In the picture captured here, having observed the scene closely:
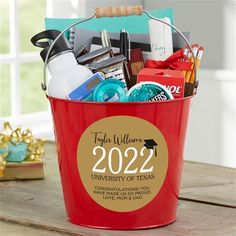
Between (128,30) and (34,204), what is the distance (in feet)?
1.02

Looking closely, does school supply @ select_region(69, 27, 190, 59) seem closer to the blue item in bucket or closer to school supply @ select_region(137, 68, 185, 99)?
school supply @ select_region(137, 68, 185, 99)

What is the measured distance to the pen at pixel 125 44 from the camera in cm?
106

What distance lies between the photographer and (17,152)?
1.25 metres

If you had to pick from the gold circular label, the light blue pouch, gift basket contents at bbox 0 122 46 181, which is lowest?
gift basket contents at bbox 0 122 46 181

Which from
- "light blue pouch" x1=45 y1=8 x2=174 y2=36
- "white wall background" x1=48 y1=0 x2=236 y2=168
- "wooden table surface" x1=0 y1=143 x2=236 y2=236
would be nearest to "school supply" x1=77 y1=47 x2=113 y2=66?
"light blue pouch" x1=45 y1=8 x2=174 y2=36

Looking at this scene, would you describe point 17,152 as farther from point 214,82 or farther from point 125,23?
point 214,82

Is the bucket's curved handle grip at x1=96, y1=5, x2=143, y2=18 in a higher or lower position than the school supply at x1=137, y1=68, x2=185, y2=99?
higher

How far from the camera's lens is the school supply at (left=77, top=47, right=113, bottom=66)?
1023 millimetres

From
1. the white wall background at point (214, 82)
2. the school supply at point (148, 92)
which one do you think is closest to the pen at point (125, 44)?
the school supply at point (148, 92)

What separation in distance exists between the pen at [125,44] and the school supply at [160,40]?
1.5 inches

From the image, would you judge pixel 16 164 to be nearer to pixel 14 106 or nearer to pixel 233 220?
pixel 233 220

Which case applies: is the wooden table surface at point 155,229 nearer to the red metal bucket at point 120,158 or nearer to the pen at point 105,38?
the red metal bucket at point 120,158

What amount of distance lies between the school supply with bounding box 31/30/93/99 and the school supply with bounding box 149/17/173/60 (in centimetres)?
12

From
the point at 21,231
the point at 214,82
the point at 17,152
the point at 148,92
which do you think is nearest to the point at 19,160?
the point at 17,152
